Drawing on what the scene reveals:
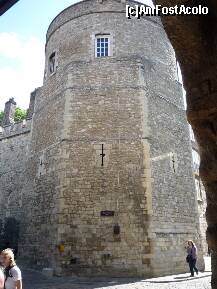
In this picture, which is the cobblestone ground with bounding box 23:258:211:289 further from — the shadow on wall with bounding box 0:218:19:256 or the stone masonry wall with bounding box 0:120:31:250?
the stone masonry wall with bounding box 0:120:31:250

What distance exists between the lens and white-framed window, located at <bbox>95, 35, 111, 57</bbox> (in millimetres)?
13664

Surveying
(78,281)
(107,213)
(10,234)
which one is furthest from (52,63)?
(78,281)

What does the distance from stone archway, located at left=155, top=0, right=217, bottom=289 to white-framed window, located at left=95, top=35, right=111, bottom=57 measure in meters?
11.8

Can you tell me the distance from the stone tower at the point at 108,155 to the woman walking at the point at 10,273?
6.36 meters

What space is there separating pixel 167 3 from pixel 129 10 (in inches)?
46.0

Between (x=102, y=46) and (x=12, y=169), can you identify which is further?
(x=12, y=169)

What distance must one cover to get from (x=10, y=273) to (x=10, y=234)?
11567 mm

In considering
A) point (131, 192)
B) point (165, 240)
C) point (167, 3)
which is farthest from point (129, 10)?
point (165, 240)

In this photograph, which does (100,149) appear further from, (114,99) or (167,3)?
(167,3)

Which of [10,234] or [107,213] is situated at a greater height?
[107,213]

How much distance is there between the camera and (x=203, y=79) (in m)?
2.06

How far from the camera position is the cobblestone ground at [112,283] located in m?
7.97

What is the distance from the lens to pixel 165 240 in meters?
10.5

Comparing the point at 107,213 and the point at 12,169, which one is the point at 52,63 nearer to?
the point at 12,169
